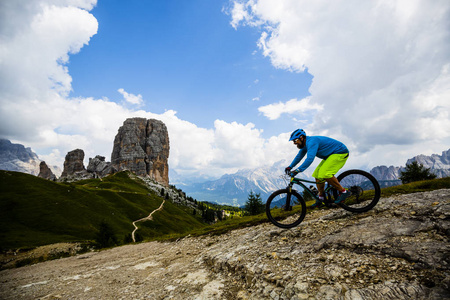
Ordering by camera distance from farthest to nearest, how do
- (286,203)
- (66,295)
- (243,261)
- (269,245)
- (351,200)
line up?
(286,203)
(351,200)
(66,295)
(269,245)
(243,261)

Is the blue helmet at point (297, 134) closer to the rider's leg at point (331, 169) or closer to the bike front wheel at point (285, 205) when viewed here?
the rider's leg at point (331, 169)

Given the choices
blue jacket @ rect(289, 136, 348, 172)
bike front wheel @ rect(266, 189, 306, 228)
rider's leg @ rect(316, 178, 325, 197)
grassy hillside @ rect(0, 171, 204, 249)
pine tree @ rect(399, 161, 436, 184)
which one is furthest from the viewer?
grassy hillside @ rect(0, 171, 204, 249)

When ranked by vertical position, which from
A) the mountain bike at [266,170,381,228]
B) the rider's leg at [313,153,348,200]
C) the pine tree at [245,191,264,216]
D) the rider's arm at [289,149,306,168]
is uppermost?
the rider's arm at [289,149,306,168]

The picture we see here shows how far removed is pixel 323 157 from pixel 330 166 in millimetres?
646

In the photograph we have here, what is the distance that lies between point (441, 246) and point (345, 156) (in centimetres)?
468

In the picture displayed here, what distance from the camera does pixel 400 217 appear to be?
6707mm

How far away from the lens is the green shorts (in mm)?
8594

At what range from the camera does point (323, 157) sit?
29.9ft

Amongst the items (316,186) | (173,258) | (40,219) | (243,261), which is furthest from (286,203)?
(40,219)

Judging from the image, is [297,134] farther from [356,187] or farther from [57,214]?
[57,214]

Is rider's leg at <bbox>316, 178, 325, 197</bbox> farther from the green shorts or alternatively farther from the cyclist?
the green shorts

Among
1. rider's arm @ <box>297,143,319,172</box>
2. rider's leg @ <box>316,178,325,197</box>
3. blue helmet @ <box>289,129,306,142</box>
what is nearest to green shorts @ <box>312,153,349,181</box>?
rider's leg @ <box>316,178,325,197</box>

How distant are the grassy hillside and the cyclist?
235 feet

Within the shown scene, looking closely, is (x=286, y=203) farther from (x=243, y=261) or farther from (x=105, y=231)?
(x=105, y=231)
